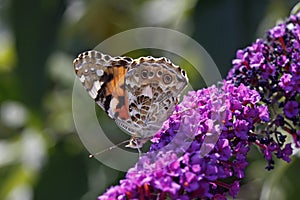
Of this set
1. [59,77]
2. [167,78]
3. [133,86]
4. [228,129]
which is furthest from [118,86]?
[59,77]

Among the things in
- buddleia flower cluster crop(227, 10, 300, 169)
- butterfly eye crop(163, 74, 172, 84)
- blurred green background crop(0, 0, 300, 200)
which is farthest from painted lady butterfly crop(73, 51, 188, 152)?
blurred green background crop(0, 0, 300, 200)

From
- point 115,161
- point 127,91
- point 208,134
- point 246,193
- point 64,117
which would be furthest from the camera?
point 64,117

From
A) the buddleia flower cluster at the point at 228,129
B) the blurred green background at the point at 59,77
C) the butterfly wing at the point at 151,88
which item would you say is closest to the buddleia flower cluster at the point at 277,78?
the buddleia flower cluster at the point at 228,129

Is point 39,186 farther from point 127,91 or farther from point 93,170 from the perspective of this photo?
point 127,91

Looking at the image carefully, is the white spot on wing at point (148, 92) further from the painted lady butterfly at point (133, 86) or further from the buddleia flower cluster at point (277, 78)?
the buddleia flower cluster at point (277, 78)

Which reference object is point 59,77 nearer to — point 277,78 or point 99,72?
point 99,72

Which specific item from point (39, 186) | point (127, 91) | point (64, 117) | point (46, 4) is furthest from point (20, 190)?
point (127, 91)
